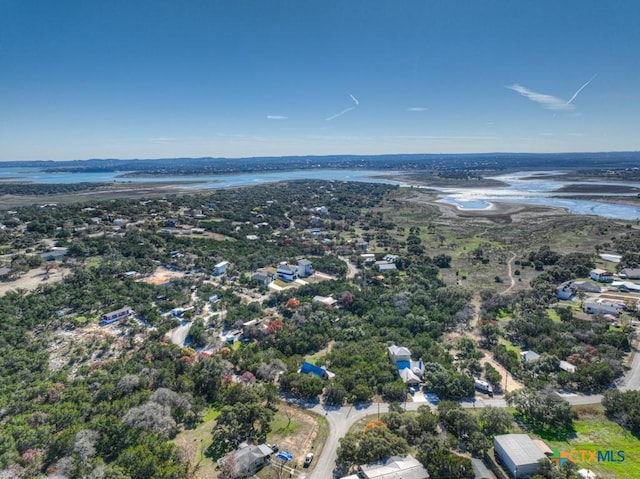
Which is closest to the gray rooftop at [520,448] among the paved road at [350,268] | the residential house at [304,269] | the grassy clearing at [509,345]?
the grassy clearing at [509,345]

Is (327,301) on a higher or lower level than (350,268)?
lower

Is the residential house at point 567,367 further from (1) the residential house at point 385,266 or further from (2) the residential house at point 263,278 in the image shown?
(2) the residential house at point 263,278

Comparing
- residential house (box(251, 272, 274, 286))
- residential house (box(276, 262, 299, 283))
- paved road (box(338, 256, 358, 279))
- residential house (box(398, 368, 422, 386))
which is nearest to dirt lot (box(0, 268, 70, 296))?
residential house (box(251, 272, 274, 286))

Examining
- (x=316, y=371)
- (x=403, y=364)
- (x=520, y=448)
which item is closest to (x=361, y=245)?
(x=403, y=364)

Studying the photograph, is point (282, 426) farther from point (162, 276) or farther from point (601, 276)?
point (601, 276)

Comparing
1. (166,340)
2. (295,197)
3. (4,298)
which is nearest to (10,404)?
(166,340)

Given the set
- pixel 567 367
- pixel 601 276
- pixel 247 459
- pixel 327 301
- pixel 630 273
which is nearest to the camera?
pixel 247 459
